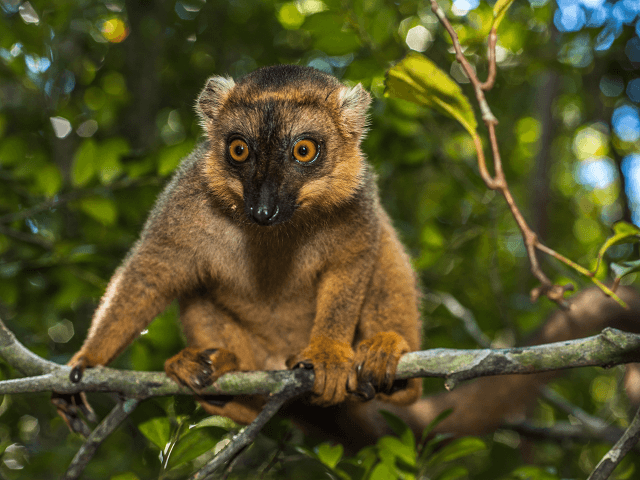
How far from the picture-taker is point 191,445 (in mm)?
2375

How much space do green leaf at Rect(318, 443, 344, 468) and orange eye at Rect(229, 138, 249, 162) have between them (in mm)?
1558

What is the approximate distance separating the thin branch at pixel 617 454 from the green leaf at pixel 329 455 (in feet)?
3.61

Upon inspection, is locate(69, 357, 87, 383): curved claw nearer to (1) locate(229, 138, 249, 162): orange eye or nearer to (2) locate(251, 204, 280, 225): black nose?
(2) locate(251, 204, 280, 225): black nose

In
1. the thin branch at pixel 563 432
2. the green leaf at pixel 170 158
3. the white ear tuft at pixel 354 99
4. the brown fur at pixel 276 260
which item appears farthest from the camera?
the thin branch at pixel 563 432

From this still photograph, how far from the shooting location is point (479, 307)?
226 inches

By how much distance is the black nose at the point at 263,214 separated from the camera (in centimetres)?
257

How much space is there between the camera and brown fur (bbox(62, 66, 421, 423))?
2871 mm

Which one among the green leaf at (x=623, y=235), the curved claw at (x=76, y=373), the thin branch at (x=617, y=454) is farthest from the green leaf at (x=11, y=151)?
the thin branch at (x=617, y=454)

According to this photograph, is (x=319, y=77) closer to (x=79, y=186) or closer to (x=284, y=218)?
(x=284, y=218)

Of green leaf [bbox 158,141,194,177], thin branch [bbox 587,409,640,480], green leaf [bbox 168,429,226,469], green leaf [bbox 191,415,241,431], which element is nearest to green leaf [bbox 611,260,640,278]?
thin branch [bbox 587,409,640,480]

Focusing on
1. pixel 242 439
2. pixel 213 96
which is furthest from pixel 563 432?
pixel 213 96

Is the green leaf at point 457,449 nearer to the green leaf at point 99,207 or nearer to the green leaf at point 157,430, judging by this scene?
the green leaf at point 157,430

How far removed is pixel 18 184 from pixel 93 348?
1451 mm

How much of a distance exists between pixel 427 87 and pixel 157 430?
1.96 metres
